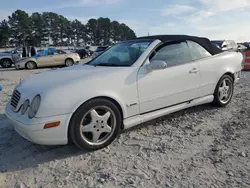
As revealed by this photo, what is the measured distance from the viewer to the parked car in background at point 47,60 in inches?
645

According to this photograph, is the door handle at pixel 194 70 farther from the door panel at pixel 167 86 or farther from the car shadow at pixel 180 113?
the car shadow at pixel 180 113

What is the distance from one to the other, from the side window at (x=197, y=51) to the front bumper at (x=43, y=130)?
8.16 feet

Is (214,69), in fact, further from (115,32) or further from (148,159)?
(115,32)

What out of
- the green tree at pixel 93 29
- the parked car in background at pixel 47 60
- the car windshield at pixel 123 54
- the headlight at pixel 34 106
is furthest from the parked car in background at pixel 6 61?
the green tree at pixel 93 29

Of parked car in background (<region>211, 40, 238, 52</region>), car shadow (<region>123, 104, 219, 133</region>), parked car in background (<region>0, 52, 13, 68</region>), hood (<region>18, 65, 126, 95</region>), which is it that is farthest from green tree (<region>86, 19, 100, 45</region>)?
hood (<region>18, 65, 126, 95</region>)

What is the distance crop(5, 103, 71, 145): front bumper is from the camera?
2.83 metres

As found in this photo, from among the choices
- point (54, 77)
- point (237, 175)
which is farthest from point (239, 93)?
point (54, 77)

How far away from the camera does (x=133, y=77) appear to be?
3.41m

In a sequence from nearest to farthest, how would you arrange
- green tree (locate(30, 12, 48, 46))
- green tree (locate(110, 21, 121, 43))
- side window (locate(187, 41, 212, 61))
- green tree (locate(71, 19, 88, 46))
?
side window (locate(187, 41, 212, 61))
green tree (locate(30, 12, 48, 46))
green tree (locate(71, 19, 88, 46))
green tree (locate(110, 21, 121, 43))

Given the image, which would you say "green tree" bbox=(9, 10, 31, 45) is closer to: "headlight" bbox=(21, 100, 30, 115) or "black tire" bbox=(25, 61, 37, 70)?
"black tire" bbox=(25, 61, 37, 70)

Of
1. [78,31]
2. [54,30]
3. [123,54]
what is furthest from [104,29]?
[123,54]

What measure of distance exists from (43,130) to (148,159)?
1.29 meters

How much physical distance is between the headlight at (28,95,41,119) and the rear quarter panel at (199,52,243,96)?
106 inches

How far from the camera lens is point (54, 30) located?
92250mm
